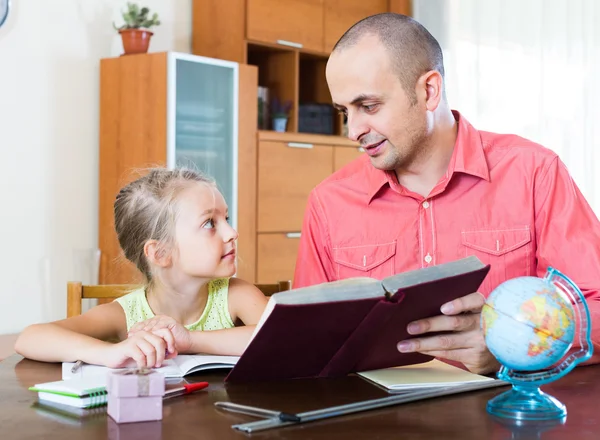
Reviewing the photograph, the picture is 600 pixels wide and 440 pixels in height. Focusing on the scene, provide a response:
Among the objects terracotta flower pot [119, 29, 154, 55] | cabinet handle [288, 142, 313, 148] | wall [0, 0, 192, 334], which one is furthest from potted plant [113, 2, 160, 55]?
cabinet handle [288, 142, 313, 148]

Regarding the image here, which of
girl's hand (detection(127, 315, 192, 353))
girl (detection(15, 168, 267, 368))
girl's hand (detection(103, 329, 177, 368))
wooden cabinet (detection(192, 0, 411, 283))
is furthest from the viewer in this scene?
wooden cabinet (detection(192, 0, 411, 283))

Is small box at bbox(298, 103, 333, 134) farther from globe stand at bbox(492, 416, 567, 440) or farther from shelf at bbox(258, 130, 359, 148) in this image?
globe stand at bbox(492, 416, 567, 440)

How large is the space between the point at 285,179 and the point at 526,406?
138 inches

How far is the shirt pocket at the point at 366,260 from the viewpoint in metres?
1.97

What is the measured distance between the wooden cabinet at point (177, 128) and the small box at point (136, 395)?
287 centimetres

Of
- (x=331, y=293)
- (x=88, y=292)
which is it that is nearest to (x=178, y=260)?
(x=88, y=292)

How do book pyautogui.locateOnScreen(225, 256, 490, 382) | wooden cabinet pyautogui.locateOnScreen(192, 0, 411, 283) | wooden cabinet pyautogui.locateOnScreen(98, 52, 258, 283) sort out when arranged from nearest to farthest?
1. book pyautogui.locateOnScreen(225, 256, 490, 382)
2. wooden cabinet pyautogui.locateOnScreen(98, 52, 258, 283)
3. wooden cabinet pyautogui.locateOnScreen(192, 0, 411, 283)

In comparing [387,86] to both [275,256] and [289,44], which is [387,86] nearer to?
[275,256]

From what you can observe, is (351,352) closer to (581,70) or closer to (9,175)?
(9,175)

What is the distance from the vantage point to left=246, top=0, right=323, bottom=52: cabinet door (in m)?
4.45

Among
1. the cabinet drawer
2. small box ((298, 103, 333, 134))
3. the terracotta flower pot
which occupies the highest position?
the terracotta flower pot

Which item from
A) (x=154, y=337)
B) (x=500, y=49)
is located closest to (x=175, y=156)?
(x=500, y=49)

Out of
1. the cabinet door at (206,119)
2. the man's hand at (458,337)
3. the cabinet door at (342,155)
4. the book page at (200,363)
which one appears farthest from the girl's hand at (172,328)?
the cabinet door at (342,155)

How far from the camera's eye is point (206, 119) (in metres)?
4.27
